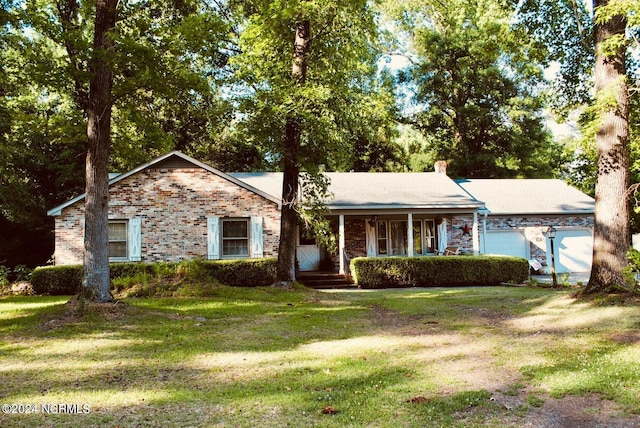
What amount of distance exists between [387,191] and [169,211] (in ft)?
29.3

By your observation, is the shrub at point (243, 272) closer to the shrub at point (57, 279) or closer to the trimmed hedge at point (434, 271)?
the trimmed hedge at point (434, 271)

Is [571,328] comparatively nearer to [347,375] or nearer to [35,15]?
[347,375]

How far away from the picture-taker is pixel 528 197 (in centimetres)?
2427

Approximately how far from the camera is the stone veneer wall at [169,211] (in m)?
17.5

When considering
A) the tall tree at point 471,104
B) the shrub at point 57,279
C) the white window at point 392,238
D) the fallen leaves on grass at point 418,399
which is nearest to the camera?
the fallen leaves on grass at point 418,399

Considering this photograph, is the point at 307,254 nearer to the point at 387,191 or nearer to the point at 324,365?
the point at 387,191

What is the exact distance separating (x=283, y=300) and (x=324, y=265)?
8.38 metres

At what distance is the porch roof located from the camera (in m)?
19.8

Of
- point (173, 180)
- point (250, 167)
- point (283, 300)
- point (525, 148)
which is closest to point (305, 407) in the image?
point (283, 300)

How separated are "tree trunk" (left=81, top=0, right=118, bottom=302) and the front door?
11584 mm

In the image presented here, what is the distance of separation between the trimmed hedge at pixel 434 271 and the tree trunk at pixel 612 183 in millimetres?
7892

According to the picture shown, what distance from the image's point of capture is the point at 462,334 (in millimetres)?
8094

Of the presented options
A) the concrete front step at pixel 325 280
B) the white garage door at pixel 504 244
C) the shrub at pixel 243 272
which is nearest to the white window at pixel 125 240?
the shrub at pixel 243 272

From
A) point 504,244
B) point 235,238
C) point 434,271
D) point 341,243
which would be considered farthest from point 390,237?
point 235,238
